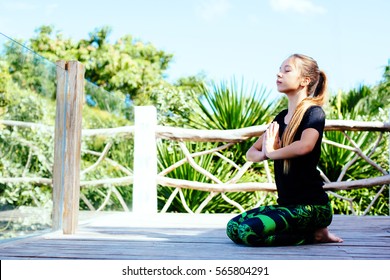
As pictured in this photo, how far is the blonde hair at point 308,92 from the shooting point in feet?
8.54

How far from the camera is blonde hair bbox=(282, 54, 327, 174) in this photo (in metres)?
2.60

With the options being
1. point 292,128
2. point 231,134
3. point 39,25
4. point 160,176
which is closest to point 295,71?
point 292,128

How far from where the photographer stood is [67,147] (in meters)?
3.03

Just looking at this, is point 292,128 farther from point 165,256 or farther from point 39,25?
point 39,25

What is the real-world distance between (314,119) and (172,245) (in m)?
0.92

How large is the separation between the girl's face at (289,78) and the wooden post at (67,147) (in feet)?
3.90

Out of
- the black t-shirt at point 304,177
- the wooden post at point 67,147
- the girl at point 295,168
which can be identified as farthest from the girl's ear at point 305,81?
the wooden post at point 67,147

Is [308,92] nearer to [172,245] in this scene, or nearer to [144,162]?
[172,245]

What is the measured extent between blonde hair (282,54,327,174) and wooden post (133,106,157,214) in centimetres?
225

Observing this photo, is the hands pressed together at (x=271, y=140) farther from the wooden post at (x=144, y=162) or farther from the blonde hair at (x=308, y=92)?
the wooden post at (x=144, y=162)

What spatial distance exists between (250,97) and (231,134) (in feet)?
5.76

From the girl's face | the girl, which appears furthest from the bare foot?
the girl's face

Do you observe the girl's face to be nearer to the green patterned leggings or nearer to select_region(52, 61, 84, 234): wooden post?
the green patterned leggings

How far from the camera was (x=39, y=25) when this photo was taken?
19500 millimetres
